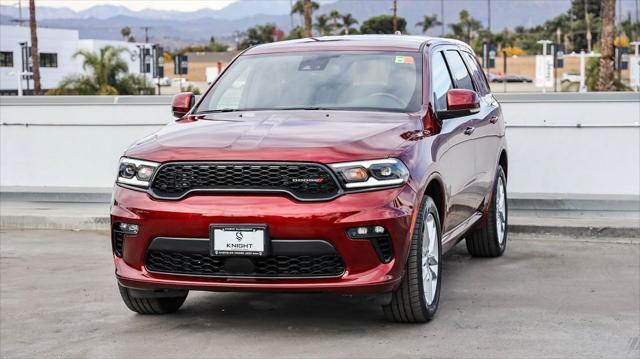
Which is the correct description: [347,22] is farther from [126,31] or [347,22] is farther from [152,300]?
[152,300]

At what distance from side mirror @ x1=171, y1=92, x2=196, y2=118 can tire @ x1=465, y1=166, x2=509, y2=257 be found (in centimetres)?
262

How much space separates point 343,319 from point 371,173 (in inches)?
45.8

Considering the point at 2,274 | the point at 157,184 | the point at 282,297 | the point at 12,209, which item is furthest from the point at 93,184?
the point at 157,184

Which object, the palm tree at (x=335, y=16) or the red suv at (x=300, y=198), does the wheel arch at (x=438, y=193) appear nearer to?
the red suv at (x=300, y=198)

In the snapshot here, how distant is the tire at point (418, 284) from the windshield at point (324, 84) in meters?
0.85

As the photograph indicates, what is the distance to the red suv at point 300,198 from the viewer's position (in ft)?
20.6

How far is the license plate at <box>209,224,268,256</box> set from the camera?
6.24m

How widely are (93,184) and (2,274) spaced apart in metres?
4.35

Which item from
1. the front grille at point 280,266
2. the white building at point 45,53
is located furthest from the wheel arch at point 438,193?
the white building at point 45,53

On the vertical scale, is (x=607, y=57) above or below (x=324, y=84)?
below

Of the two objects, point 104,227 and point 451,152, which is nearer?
point 451,152

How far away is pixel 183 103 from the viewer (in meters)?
8.03

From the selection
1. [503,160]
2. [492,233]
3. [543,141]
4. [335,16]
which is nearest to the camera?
[492,233]

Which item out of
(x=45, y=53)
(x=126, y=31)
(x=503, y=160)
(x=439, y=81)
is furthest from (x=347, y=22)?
(x=439, y=81)
